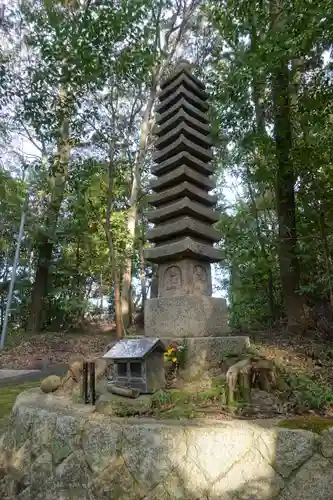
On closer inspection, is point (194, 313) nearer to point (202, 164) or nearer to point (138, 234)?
point (202, 164)

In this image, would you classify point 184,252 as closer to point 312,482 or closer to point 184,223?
point 184,223

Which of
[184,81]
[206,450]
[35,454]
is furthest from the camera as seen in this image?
[184,81]

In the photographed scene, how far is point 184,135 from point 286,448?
520cm

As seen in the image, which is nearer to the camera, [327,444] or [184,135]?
[327,444]

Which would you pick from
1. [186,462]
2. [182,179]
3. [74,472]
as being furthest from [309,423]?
[182,179]

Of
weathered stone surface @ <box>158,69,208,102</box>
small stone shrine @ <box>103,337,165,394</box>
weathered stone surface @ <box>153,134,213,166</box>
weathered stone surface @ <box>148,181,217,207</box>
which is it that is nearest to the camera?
small stone shrine @ <box>103,337,165,394</box>

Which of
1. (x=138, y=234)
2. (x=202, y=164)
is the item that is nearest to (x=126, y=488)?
(x=202, y=164)

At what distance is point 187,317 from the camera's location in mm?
5320

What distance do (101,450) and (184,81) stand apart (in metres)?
6.38

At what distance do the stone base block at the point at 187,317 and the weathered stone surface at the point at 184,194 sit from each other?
1.81 meters

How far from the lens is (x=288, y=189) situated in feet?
27.9

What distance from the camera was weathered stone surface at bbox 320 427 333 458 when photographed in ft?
9.54

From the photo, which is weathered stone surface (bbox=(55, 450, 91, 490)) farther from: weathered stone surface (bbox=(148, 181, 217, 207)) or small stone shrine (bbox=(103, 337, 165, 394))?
weathered stone surface (bbox=(148, 181, 217, 207))

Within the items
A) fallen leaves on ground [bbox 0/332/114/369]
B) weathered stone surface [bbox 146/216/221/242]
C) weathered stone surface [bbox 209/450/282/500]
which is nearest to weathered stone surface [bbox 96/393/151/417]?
weathered stone surface [bbox 209/450/282/500]
